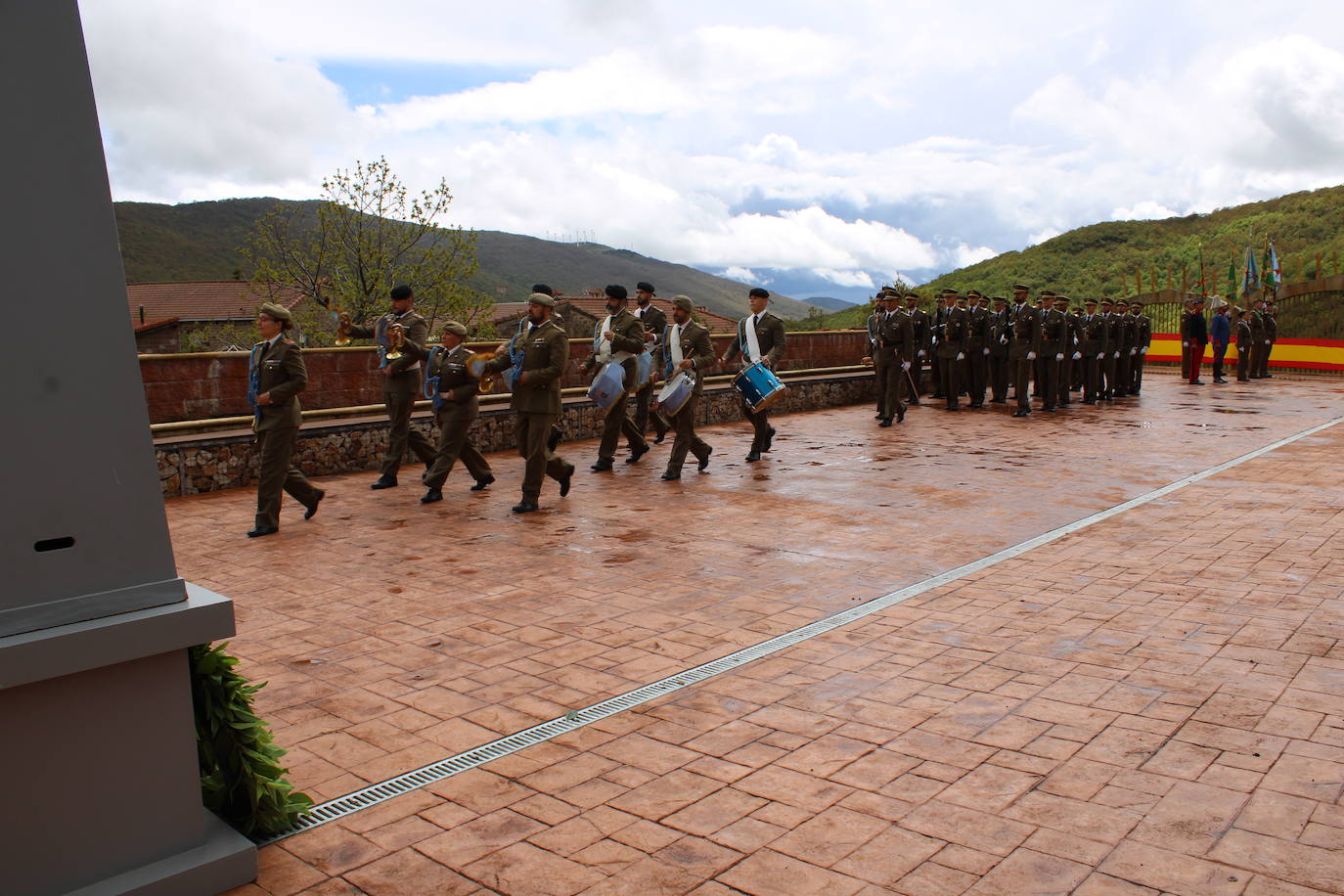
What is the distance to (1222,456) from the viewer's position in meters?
11.5

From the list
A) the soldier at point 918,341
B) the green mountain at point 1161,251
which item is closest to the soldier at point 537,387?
the soldier at point 918,341

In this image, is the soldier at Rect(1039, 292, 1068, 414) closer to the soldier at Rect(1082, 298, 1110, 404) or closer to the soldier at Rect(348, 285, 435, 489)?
the soldier at Rect(1082, 298, 1110, 404)

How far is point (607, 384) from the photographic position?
10.3m

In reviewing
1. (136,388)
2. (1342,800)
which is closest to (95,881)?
(136,388)

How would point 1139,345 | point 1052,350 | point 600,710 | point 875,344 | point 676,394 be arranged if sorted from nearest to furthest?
point 600,710 < point 676,394 < point 875,344 < point 1052,350 < point 1139,345

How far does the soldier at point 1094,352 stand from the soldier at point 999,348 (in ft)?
5.65

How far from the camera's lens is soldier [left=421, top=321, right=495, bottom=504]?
31.0 ft

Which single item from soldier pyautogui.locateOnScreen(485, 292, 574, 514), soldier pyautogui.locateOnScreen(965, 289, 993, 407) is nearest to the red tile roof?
soldier pyautogui.locateOnScreen(965, 289, 993, 407)

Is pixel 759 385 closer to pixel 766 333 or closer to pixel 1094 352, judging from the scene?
pixel 766 333

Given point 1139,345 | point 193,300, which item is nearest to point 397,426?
point 1139,345

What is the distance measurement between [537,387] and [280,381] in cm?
207

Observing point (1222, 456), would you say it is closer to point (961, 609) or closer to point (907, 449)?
point (907, 449)

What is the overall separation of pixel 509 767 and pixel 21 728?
163cm

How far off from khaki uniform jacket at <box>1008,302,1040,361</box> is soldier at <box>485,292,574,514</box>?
10581mm
